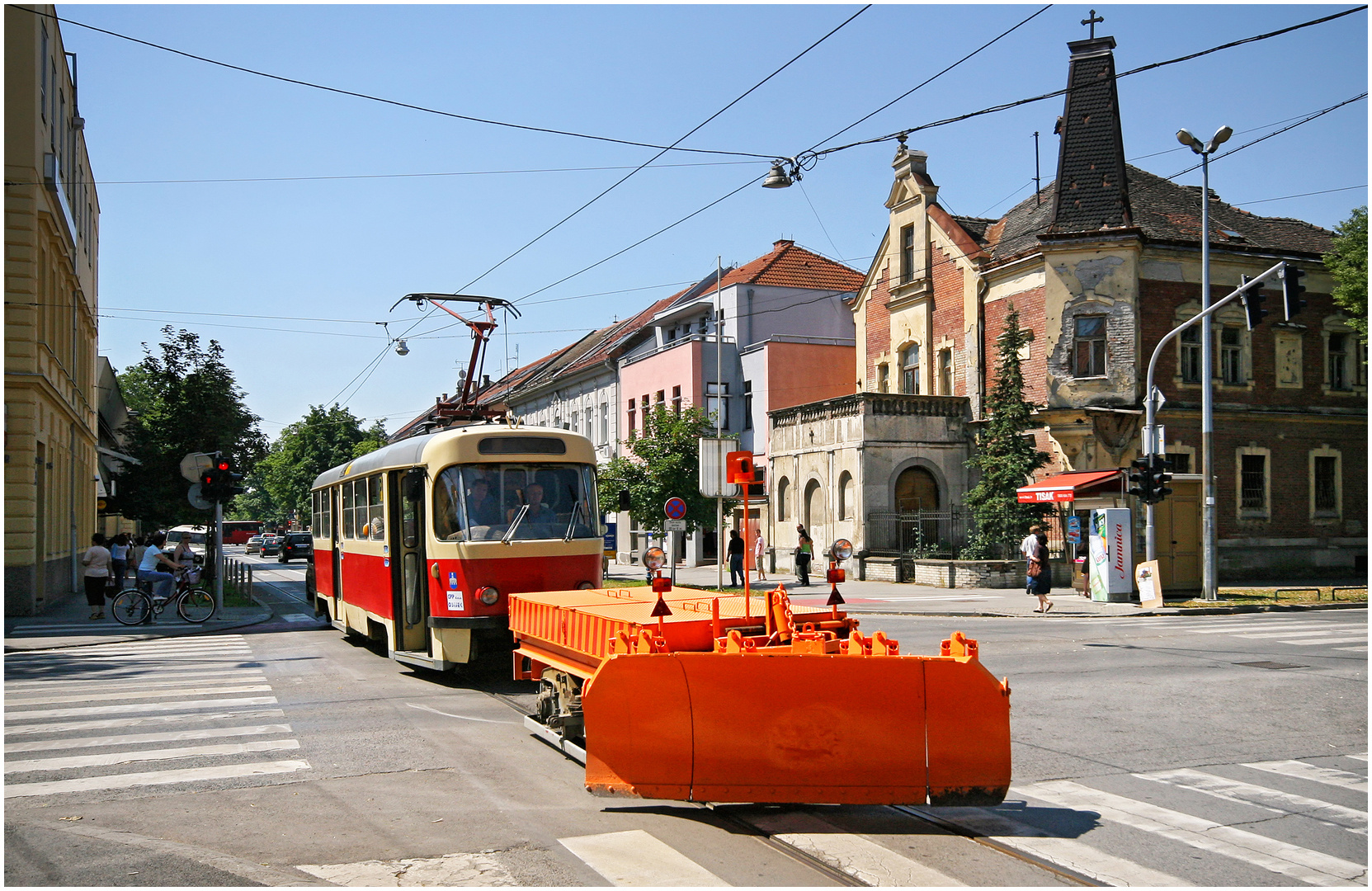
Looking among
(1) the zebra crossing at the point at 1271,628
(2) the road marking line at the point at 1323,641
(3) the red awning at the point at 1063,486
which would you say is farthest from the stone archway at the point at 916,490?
(2) the road marking line at the point at 1323,641

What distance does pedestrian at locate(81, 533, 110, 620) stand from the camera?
22.5m

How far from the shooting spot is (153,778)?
824cm

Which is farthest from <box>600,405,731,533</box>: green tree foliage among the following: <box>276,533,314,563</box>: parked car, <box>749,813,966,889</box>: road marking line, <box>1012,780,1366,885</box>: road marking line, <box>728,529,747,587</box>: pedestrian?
<box>276,533,314,563</box>: parked car

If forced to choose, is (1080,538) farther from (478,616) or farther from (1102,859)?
(1102,859)

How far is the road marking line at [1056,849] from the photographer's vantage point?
5984 mm

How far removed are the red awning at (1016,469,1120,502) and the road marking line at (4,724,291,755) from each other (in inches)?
909

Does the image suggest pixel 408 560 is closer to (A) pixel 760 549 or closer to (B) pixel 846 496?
(B) pixel 846 496

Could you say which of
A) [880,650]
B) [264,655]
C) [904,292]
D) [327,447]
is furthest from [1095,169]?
[327,447]

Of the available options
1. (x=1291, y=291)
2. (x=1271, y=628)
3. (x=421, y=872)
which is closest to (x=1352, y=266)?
(x=1291, y=291)

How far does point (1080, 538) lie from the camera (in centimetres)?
3052

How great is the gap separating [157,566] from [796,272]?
32.6m

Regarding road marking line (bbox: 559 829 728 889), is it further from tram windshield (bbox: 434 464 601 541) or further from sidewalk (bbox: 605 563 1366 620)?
sidewalk (bbox: 605 563 1366 620)

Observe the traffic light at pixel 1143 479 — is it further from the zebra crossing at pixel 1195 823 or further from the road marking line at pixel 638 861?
the road marking line at pixel 638 861

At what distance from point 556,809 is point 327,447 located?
330 ft
